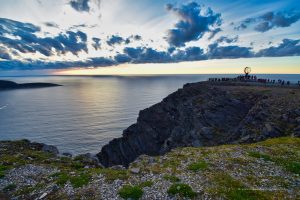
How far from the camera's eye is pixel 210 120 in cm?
4938

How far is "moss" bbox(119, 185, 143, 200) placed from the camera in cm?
1658

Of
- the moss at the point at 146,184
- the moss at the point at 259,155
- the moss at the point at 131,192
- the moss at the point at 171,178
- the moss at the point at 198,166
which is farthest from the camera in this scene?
the moss at the point at 259,155

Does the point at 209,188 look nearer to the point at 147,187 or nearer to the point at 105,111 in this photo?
the point at 147,187

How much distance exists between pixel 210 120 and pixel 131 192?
3589 cm

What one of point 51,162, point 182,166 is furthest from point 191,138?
point 51,162

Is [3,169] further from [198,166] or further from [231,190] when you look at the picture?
[231,190]

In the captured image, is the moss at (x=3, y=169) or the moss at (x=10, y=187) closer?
the moss at (x=10, y=187)

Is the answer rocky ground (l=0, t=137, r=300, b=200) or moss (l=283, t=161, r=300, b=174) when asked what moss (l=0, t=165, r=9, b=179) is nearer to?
rocky ground (l=0, t=137, r=300, b=200)

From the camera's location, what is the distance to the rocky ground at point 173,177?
16766 mm

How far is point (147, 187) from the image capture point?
697 inches

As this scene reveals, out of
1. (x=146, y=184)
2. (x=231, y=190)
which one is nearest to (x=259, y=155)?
(x=231, y=190)

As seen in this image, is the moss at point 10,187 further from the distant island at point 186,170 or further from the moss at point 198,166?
the moss at point 198,166

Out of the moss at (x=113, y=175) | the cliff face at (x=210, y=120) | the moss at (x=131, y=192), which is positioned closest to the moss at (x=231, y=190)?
the moss at (x=131, y=192)

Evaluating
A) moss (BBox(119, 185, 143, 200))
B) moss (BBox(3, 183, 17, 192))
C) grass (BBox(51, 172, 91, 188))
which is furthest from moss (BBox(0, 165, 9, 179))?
moss (BBox(119, 185, 143, 200))
